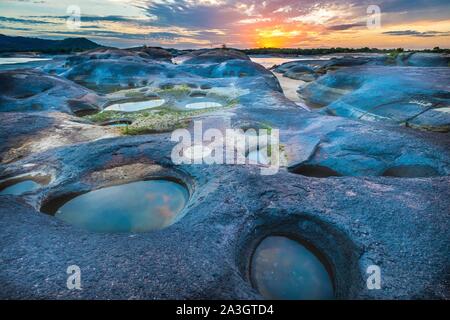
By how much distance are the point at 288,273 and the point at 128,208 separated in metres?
3.70

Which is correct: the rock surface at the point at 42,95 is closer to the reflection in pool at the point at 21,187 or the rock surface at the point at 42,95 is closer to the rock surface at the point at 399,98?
the reflection in pool at the point at 21,187

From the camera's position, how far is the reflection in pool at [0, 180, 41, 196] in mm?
7071

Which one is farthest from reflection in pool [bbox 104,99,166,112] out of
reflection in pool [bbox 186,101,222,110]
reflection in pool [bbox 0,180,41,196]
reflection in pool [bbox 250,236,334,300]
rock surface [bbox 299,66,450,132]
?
reflection in pool [bbox 250,236,334,300]

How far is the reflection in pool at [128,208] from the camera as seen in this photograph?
588 centimetres

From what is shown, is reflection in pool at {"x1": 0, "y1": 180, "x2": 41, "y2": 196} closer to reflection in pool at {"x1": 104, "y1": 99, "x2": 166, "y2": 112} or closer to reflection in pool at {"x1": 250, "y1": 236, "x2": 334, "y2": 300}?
reflection in pool at {"x1": 250, "y1": 236, "x2": 334, "y2": 300}

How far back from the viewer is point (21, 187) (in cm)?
728

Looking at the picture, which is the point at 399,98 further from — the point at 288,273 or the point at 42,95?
the point at 42,95

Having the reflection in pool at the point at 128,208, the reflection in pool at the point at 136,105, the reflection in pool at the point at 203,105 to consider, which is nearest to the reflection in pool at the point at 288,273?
the reflection in pool at the point at 128,208

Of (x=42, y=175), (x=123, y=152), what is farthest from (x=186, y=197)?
(x=42, y=175)

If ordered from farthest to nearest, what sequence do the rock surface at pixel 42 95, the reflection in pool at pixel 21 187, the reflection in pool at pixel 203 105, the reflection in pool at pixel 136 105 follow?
the reflection in pool at pixel 136 105 < the reflection in pool at pixel 203 105 < the rock surface at pixel 42 95 < the reflection in pool at pixel 21 187

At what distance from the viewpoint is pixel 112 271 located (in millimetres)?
4219

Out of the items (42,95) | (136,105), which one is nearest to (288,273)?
(136,105)

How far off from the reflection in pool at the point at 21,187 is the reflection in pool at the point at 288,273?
18.7ft
